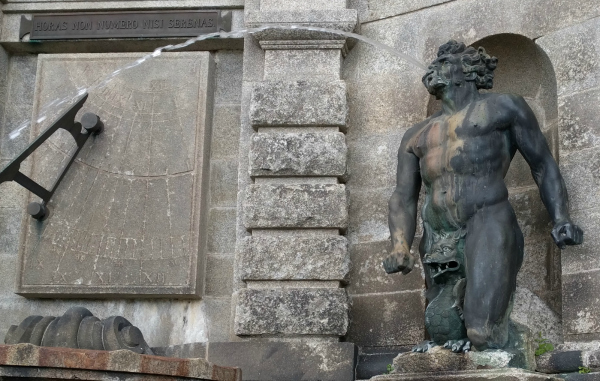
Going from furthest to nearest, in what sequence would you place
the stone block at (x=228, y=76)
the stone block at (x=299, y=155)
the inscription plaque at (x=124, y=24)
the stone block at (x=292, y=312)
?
the inscription plaque at (x=124, y=24), the stone block at (x=228, y=76), the stone block at (x=299, y=155), the stone block at (x=292, y=312)

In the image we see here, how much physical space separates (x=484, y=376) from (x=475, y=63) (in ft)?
6.90

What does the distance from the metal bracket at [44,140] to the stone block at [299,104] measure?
4.38 ft

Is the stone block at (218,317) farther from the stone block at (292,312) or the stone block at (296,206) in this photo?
the stone block at (296,206)

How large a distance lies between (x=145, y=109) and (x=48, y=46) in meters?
1.17

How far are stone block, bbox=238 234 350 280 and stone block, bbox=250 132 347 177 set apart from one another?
499 millimetres

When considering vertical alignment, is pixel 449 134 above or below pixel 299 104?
below

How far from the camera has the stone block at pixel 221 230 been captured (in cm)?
845

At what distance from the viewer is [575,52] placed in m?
7.48

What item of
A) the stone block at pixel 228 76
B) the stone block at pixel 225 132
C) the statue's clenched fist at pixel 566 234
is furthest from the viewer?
the stone block at pixel 228 76

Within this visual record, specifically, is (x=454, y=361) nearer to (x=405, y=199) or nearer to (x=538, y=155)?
(x=405, y=199)

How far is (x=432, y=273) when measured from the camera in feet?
22.0

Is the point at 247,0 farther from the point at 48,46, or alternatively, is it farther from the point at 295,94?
the point at 48,46

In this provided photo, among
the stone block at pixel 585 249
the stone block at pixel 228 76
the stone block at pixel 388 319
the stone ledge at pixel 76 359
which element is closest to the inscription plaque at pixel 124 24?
the stone block at pixel 228 76

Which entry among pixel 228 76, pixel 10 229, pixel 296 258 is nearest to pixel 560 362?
pixel 296 258
